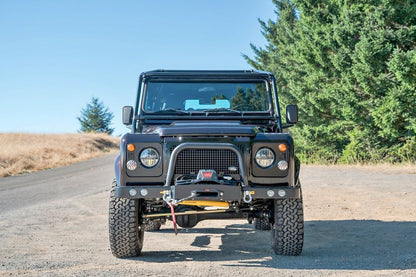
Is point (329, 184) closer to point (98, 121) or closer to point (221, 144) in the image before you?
point (221, 144)

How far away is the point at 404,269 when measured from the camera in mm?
5688

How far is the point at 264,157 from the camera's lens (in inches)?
243

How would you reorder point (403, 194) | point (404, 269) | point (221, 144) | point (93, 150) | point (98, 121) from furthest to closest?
point (98, 121) < point (93, 150) < point (403, 194) < point (221, 144) < point (404, 269)

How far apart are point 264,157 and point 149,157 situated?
4.21ft

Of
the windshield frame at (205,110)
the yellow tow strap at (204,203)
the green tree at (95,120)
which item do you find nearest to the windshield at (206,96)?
the windshield frame at (205,110)

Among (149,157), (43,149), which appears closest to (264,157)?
(149,157)

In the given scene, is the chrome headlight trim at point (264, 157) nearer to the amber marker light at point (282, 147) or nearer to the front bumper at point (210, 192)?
the amber marker light at point (282, 147)

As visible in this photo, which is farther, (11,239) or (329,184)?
(329,184)

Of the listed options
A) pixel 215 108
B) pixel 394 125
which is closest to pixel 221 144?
pixel 215 108

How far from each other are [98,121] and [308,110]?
74.4m

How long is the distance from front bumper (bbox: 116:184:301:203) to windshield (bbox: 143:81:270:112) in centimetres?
180

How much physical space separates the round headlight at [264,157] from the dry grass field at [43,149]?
27597 millimetres

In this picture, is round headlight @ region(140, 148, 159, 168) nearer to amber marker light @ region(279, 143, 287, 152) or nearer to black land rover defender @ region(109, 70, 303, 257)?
black land rover defender @ region(109, 70, 303, 257)

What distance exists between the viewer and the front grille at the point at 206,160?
6.11 metres
